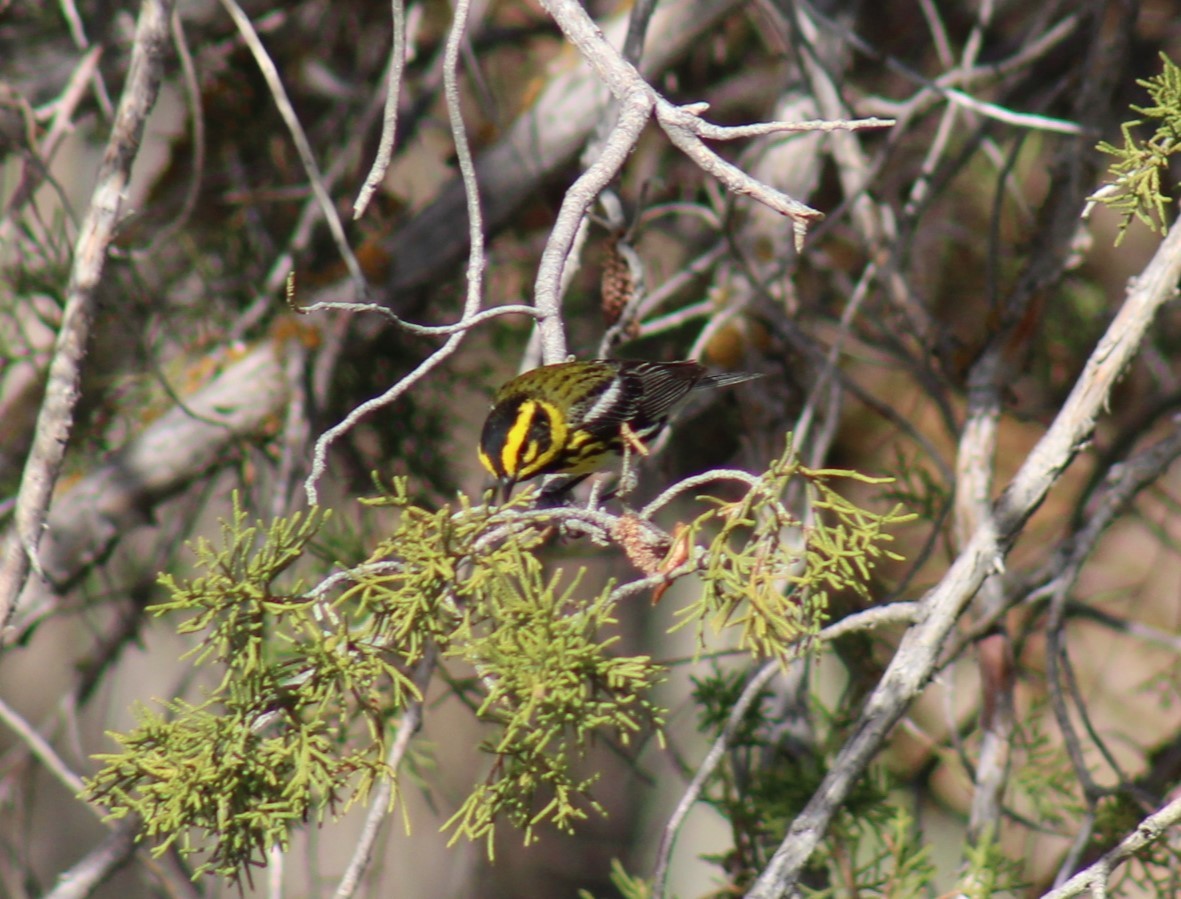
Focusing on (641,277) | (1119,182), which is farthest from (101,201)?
(1119,182)

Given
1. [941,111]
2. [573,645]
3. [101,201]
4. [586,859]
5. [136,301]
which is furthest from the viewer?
[586,859]

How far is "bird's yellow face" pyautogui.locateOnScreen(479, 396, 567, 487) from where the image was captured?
7.53ft

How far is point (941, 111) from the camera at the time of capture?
4.51 metres

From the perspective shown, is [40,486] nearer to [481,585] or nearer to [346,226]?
[481,585]

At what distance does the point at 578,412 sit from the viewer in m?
2.66

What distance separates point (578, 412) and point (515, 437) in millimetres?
356

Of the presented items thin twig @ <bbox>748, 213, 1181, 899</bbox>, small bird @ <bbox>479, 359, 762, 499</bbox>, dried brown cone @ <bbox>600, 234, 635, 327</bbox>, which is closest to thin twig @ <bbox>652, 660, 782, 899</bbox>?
thin twig @ <bbox>748, 213, 1181, 899</bbox>

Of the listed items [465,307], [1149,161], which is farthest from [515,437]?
[1149,161]

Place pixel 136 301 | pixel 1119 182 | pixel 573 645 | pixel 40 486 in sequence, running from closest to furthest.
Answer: pixel 573 645 < pixel 1119 182 < pixel 40 486 < pixel 136 301

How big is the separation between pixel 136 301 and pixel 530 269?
127cm

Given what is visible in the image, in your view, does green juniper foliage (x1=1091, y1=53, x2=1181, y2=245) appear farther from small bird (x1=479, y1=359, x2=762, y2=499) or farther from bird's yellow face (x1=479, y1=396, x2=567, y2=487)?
bird's yellow face (x1=479, y1=396, x2=567, y2=487)

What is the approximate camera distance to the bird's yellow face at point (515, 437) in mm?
2295

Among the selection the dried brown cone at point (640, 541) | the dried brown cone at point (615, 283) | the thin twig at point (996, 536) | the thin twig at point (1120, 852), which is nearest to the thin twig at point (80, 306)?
the dried brown cone at point (615, 283)

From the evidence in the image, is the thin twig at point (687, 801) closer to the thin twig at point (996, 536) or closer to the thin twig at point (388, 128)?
the thin twig at point (996, 536)
